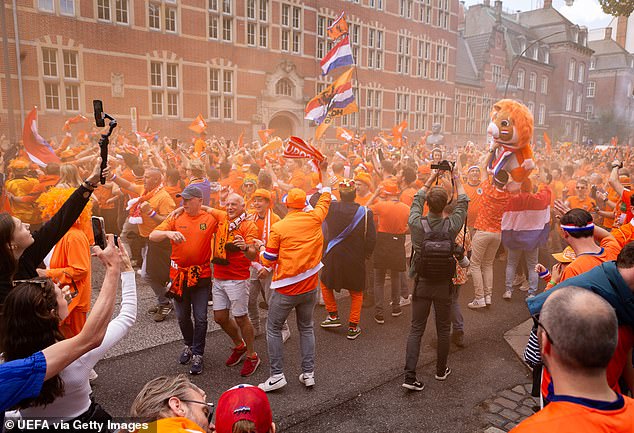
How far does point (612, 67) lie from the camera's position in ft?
62.3

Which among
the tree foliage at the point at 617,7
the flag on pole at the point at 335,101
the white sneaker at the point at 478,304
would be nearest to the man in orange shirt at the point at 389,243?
the white sneaker at the point at 478,304

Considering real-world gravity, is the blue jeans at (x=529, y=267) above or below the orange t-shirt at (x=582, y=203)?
below

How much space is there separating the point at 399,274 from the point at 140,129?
9923 mm

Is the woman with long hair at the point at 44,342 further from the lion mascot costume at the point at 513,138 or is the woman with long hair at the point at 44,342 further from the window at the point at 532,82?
the window at the point at 532,82

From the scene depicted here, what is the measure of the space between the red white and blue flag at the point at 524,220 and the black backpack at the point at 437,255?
2621 millimetres

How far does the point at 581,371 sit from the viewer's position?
128 cm

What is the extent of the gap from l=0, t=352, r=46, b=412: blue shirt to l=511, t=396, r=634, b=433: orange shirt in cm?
155

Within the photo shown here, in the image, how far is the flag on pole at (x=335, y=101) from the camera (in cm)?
845

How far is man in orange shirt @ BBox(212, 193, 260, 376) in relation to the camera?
3863mm

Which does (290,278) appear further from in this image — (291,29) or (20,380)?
(291,29)

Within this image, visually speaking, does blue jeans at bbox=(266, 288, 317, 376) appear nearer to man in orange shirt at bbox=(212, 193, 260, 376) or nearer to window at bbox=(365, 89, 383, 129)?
man in orange shirt at bbox=(212, 193, 260, 376)

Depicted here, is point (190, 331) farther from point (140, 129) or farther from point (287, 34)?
point (287, 34)

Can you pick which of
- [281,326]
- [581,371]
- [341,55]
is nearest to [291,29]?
[341,55]

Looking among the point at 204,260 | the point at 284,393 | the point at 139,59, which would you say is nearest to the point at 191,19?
the point at 139,59
